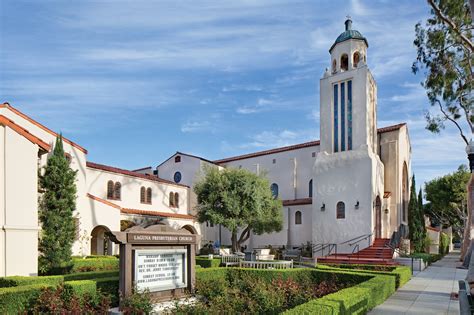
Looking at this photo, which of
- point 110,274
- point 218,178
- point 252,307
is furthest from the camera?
point 218,178

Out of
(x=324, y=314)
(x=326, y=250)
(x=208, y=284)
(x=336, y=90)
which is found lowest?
(x=326, y=250)

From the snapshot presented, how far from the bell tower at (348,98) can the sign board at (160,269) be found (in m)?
20.8

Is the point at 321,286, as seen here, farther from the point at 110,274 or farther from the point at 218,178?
the point at 218,178

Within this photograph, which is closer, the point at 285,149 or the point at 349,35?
the point at 349,35

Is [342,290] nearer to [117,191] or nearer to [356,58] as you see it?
[117,191]

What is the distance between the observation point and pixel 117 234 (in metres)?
10.5

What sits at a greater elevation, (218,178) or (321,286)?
(218,178)

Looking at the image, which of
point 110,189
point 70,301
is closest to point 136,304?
point 70,301

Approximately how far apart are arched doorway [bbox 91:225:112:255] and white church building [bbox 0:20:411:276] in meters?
0.07

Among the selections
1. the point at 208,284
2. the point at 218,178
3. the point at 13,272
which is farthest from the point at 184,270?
the point at 218,178

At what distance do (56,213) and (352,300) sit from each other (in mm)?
15367

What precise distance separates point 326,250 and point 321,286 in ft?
58.1

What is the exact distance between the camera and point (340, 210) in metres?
30.3

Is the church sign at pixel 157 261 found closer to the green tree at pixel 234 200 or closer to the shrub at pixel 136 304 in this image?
the shrub at pixel 136 304
